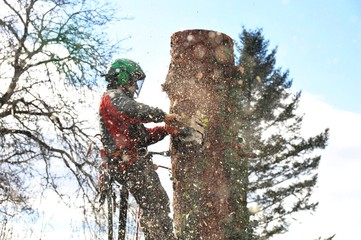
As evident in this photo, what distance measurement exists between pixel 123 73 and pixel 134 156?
762mm

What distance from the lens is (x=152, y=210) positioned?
3.79 m

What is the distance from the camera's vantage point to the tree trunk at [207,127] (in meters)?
3.57

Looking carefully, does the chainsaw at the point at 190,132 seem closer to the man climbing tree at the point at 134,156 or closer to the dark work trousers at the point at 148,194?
the man climbing tree at the point at 134,156

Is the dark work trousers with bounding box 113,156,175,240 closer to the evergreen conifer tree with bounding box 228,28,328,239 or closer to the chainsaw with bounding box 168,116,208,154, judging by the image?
the chainsaw with bounding box 168,116,208,154

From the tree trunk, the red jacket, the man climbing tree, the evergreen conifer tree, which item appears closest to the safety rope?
the man climbing tree

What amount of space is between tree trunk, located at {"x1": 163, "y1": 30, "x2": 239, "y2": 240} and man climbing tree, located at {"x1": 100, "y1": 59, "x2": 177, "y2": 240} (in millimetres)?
142

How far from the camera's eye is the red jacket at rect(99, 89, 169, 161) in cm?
373

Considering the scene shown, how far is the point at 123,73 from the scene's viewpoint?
407 centimetres

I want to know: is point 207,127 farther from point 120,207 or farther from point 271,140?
point 271,140

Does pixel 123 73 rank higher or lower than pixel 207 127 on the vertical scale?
higher

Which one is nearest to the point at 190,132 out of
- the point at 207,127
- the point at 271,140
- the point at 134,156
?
the point at 207,127

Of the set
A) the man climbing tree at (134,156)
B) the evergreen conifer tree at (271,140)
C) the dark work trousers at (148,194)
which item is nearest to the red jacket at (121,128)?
the man climbing tree at (134,156)

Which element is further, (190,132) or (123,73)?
(123,73)

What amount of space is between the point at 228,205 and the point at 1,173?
9.71 meters
